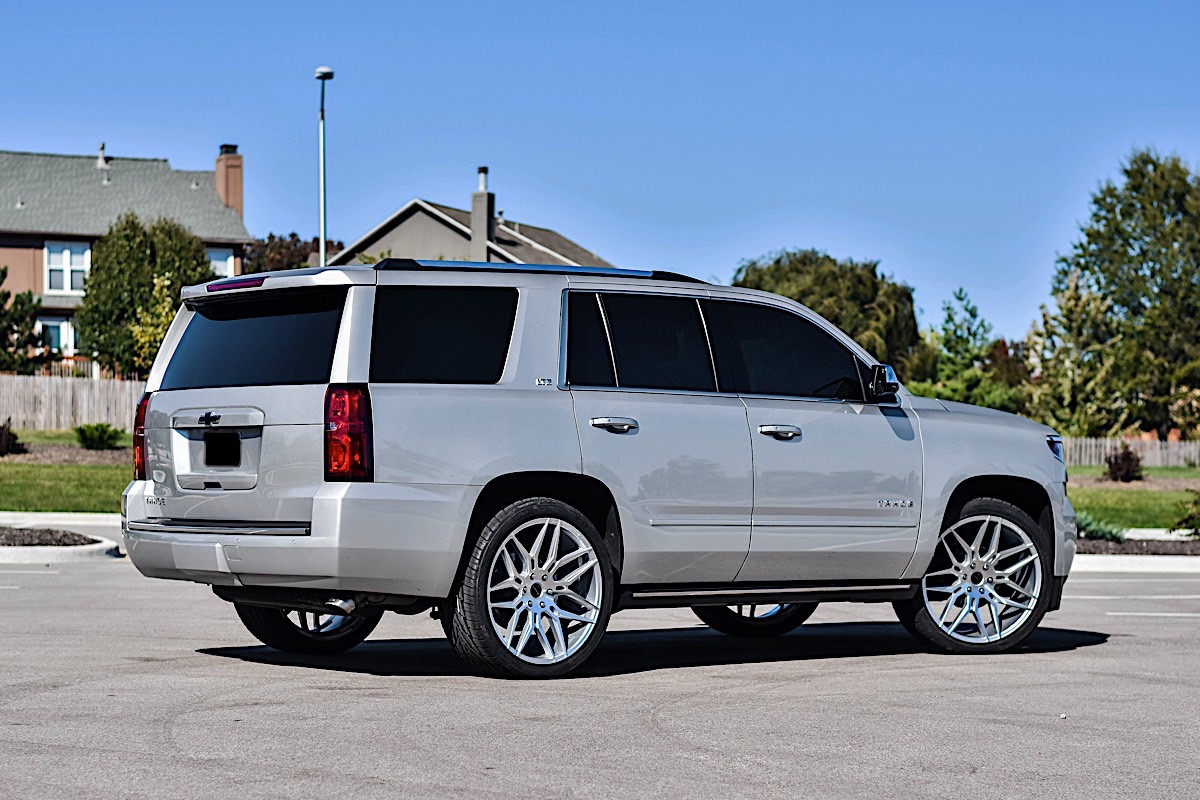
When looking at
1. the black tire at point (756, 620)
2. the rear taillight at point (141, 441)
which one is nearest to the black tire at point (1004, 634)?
the black tire at point (756, 620)

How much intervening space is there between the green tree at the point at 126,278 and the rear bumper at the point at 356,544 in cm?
4684

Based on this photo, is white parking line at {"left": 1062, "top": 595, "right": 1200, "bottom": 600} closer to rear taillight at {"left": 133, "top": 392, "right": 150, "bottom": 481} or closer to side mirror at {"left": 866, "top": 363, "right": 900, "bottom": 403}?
side mirror at {"left": 866, "top": 363, "right": 900, "bottom": 403}

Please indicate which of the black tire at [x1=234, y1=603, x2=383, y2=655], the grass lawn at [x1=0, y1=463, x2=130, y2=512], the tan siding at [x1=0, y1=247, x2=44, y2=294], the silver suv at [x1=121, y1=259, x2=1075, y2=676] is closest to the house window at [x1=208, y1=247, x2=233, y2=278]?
the tan siding at [x1=0, y1=247, x2=44, y2=294]

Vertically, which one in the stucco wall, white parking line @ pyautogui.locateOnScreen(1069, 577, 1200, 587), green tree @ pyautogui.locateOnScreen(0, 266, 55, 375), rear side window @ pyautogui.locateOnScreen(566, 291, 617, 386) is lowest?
white parking line @ pyautogui.locateOnScreen(1069, 577, 1200, 587)

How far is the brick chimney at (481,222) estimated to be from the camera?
6281cm

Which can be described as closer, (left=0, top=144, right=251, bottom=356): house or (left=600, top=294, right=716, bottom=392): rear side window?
(left=600, top=294, right=716, bottom=392): rear side window

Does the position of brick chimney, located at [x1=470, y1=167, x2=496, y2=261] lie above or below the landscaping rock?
above

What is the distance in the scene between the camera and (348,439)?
27.2 ft

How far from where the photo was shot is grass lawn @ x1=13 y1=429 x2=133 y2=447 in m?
40.9

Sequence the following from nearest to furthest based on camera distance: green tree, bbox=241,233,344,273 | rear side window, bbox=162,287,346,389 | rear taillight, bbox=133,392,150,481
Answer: rear side window, bbox=162,287,346,389, rear taillight, bbox=133,392,150,481, green tree, bbox=241,233,344,273

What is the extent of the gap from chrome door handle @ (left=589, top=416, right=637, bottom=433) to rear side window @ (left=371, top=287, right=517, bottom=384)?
559 mm

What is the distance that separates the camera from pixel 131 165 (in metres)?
67.4

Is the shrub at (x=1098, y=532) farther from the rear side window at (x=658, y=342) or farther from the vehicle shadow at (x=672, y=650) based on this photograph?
the rear side window at (x=658, y=342)

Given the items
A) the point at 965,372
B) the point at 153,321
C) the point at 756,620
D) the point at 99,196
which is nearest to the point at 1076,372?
the point at 965,372
